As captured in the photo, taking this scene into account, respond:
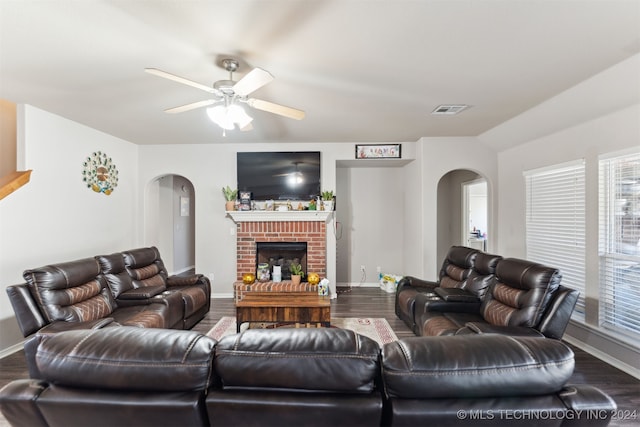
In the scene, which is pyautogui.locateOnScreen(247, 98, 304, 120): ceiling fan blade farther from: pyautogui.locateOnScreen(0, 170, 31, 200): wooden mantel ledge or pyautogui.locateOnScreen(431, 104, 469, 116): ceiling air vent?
pyautogui.locateOnScreen(0, 170, 31, 200): wooden mantel ledge

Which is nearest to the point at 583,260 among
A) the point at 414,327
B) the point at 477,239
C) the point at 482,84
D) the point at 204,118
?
the point at 414,327

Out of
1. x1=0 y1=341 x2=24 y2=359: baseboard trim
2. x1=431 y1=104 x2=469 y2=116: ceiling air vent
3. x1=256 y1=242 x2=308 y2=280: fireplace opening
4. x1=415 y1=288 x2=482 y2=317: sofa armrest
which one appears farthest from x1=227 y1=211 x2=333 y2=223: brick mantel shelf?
x1=0 y1=341 x2=24 y2=359: baseboard trim

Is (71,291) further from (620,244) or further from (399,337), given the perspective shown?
(620,244)

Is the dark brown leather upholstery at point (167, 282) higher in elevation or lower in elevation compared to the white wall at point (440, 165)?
lower

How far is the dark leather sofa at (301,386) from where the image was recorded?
2.92ft

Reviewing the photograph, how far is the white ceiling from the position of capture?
1739 millimetres

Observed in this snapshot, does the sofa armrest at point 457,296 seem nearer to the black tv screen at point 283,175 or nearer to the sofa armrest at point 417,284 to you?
the sofa armrest at point 417,284

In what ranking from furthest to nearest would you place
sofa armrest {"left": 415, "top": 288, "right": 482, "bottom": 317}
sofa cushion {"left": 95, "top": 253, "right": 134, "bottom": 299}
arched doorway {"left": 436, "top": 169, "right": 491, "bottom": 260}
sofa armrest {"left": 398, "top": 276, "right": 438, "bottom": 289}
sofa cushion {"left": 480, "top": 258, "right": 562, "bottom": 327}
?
arched doorway {"left": 436, "top": 169, "right": 491, "bottom": 260} → sofa armrest {"left": 398, "top": 276, "right": 438, "bottom": 289} → sofa cushion {"left": 95, "top": 253, "right": 134, "bottom": 299} → sofa armrest {"left": 415, "top": 288, "right": 482, "bottom": 317} → sofa cushion {"left": 480, "top": 258, "right": 562, "bottom": 327}

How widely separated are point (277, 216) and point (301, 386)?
13.1 ft

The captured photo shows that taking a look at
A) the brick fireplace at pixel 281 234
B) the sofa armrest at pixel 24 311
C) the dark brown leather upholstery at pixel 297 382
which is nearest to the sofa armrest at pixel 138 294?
the sofa armrest at pixel 24 311

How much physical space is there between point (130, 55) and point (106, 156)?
9.35 ft

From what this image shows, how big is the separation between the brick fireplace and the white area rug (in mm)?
1124

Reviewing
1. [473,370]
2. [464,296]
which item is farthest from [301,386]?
[464,296]

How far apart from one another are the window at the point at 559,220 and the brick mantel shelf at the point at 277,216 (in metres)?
2.92
